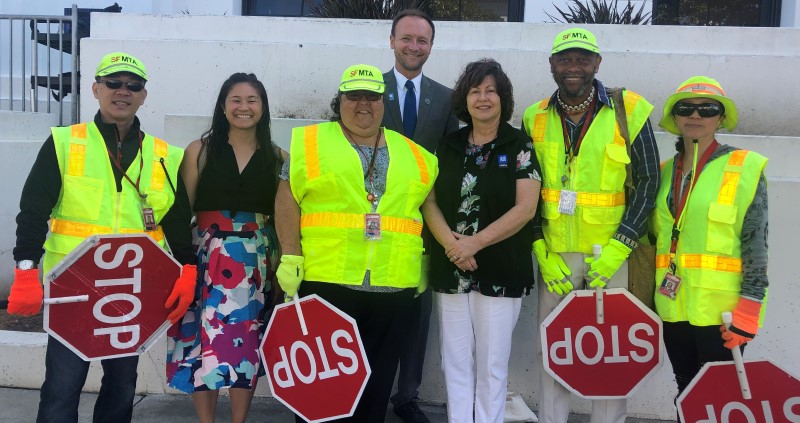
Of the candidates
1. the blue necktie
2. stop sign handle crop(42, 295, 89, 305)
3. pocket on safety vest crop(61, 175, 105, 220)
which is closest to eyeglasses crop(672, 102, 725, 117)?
the blue necktie

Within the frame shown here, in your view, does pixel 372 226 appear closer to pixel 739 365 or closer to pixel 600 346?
pixel 600 346

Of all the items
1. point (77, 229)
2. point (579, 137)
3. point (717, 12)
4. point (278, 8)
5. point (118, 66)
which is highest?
point (717, 12)

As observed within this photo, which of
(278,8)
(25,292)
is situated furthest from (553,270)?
(278,8)

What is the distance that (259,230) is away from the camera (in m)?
3.40

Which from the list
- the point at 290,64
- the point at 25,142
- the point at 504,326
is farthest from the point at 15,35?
the point at 504,326

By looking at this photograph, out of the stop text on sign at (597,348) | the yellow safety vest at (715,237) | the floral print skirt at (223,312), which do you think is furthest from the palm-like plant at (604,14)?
the floral print skirt at (223,312)

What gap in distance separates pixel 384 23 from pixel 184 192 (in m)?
2.96

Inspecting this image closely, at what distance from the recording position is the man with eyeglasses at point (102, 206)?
9.97 ft

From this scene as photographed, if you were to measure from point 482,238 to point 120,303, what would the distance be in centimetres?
165

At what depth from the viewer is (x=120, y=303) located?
3.09 meters

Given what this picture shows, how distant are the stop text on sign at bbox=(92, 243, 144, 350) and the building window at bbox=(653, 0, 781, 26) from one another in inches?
292

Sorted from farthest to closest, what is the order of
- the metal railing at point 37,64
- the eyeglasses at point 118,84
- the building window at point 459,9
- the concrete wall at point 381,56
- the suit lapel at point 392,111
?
the building window at point 459,9
the metal railing at point 37,64
the concrete wall at point 381,56
the suit lapel at point 392,111
the eyeglasses at point 118,84

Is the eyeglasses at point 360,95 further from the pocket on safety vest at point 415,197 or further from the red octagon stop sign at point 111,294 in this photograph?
the red octagon stop sign at point 111,294

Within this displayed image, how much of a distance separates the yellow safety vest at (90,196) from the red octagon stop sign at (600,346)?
1.94 metres
